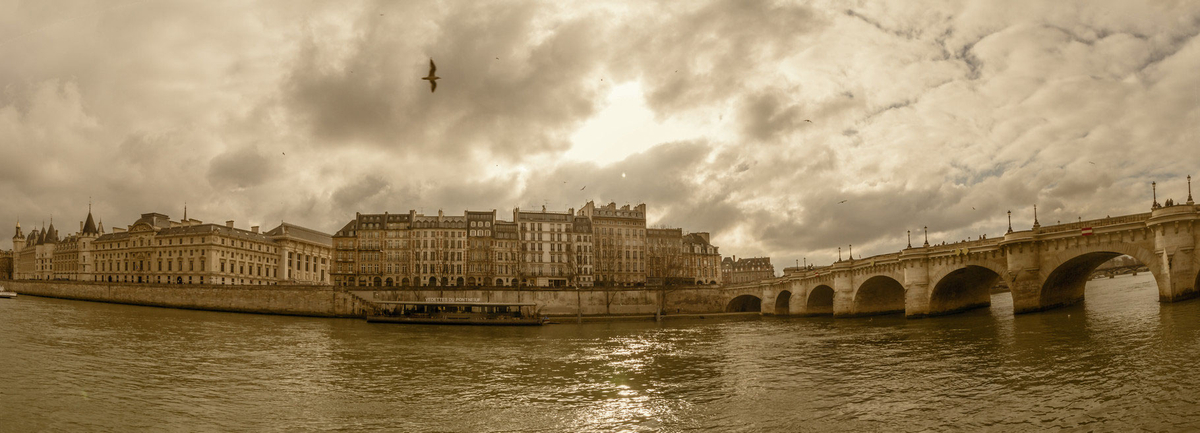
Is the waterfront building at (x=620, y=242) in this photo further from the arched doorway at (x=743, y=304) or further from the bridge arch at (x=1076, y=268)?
the bridge arch at (x=1076, y=268)

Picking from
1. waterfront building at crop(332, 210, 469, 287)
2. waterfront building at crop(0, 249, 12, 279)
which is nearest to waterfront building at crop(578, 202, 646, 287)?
waterfront building at crop(332, 210, 469, 287)

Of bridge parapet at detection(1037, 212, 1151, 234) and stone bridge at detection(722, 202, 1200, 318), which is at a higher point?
bridge parapet at detection(1037, 212, 1151, 234)

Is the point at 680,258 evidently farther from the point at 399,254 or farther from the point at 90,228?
the point at 90,228

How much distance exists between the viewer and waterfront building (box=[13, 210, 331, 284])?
108812 millimetres

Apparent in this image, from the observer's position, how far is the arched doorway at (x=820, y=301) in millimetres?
75338

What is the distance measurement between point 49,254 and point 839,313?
169 metres

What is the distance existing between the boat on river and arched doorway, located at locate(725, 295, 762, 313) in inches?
1167

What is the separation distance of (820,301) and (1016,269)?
3271 centimetres

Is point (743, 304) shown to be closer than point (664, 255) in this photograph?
Yes

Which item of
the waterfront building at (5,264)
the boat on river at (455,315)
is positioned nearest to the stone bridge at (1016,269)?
the boat on river at (455,315)

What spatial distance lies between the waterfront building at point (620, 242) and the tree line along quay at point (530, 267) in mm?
219

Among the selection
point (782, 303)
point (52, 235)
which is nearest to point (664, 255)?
point (782, 303)

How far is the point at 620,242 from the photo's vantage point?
402 feet

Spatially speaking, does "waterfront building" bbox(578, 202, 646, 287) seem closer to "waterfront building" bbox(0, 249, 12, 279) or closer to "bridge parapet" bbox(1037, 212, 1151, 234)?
"bridge parapet" bbox(1037, 212, 1151, 234)
